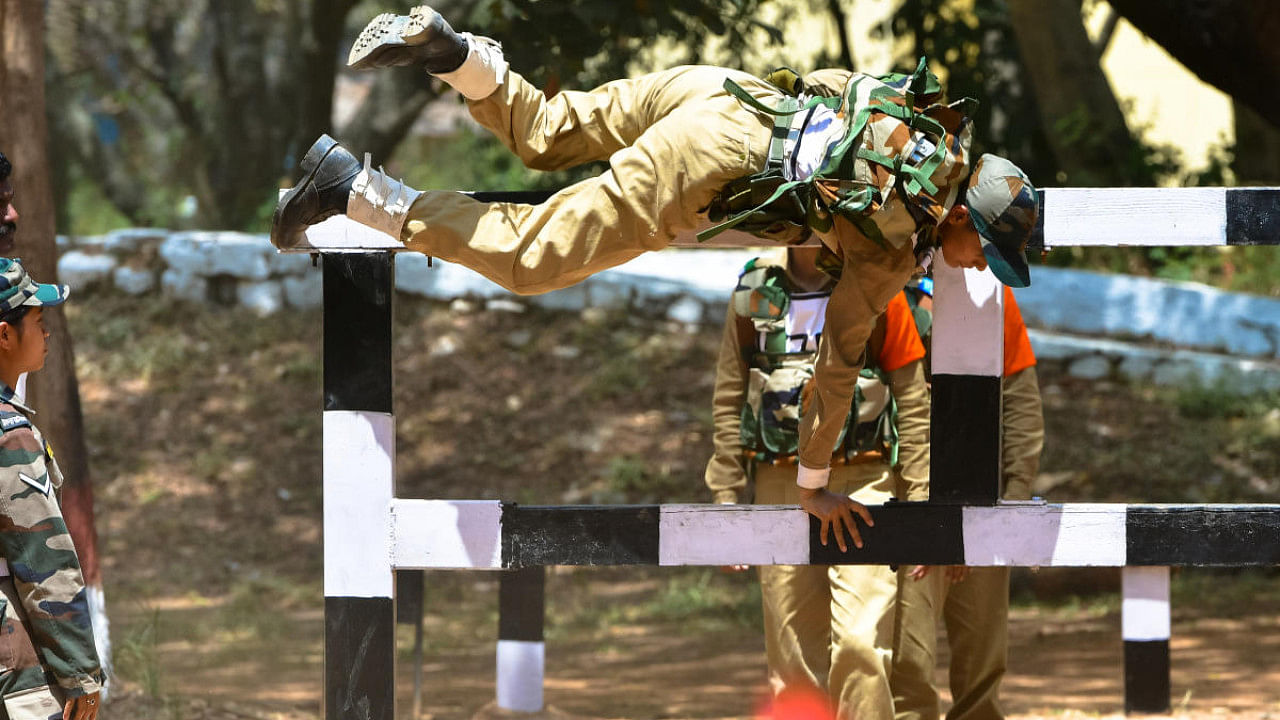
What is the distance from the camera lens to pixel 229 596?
7.71 meters

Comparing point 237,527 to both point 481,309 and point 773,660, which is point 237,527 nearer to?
point 481,309

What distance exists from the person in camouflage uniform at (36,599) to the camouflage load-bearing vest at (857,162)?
1.43m

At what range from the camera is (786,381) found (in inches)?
153

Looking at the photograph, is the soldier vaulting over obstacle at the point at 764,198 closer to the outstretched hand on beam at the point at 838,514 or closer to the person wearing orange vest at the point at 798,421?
the outstretched hand on beam at the point at 838,514

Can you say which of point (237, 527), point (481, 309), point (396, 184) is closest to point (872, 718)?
point (396, 184)

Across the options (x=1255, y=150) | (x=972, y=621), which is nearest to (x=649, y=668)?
(x=972, y=621)

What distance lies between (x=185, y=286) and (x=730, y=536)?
8.28m

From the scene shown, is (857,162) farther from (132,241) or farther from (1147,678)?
(132,241)

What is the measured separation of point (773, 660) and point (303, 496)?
17.7ft

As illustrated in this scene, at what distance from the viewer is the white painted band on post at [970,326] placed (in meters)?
3.20

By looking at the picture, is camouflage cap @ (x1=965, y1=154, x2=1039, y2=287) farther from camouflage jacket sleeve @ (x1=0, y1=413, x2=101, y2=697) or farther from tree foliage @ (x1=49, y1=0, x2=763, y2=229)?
tree foliage @ (x1=49, y1=0, x2=763, y2=229)

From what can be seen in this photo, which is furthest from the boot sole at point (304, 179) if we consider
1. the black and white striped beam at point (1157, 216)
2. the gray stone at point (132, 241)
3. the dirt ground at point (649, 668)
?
the gray stone at point (132, 241)

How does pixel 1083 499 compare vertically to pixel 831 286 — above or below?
below

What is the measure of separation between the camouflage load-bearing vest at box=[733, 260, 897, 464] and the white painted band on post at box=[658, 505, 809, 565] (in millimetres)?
641
